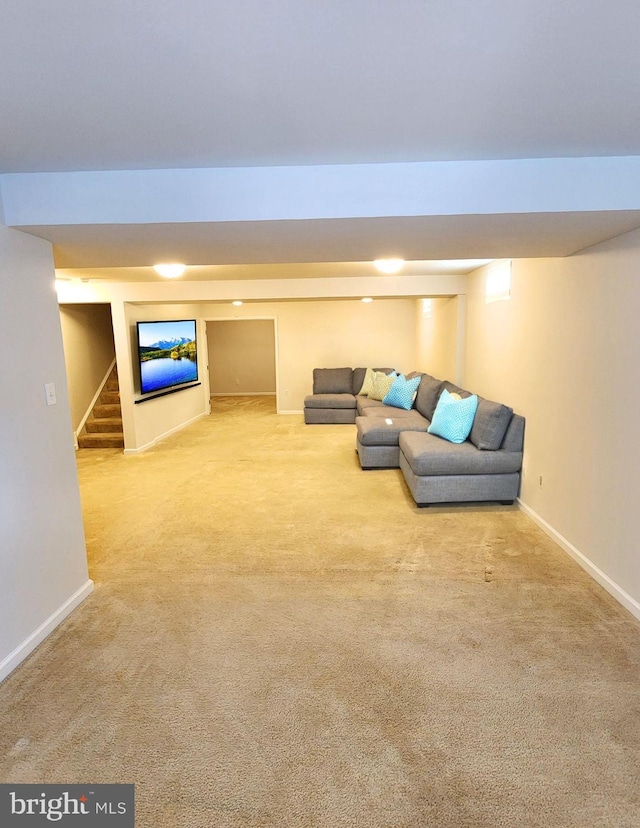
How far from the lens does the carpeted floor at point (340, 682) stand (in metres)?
1.47

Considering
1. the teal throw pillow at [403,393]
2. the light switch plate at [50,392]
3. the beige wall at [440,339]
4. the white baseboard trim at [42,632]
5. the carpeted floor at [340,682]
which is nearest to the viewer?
the carpeted floor at [340,682]

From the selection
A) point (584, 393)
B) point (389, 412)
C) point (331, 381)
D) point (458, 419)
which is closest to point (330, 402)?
point (331, 381)

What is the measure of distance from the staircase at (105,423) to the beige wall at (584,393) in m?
5.18

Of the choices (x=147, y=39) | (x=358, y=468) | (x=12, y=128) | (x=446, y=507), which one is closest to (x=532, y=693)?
(x=446, y=507)

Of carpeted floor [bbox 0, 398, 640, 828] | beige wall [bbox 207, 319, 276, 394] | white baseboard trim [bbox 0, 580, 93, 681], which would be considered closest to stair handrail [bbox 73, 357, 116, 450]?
carpeted floor [bbox 0, 398, 640, 828]

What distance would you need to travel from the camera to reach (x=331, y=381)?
8.04m

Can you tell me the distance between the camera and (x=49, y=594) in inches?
92.2

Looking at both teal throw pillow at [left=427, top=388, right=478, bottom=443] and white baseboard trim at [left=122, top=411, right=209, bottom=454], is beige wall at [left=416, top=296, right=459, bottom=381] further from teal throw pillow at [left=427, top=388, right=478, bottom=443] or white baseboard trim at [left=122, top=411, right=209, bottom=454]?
white baseboard trim at [left=122, top=411, right=209, bottom=454]

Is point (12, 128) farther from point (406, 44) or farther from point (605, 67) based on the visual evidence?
point (605, 67)

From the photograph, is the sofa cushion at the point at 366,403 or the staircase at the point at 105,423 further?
the sofa cushion at the point at 366,403

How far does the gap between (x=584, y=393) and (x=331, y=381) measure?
5.41 meters

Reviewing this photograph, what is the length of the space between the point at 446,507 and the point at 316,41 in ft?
11.2

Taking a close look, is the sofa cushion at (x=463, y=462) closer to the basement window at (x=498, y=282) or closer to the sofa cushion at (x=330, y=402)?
the basement window at (x=498, y=282)

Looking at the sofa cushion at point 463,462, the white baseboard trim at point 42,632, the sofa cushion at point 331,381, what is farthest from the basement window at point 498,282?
the white baseboard trim at point 42,632
